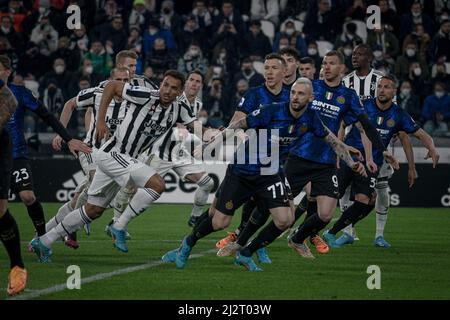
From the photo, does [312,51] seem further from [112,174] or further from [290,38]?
[112,174]

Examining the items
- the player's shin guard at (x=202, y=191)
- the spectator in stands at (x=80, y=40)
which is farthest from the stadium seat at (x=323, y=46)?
the player's shin guard at (x=202, y=191)

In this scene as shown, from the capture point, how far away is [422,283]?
994 cm

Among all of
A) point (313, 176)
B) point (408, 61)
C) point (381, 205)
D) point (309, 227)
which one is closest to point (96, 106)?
point (313, 176)

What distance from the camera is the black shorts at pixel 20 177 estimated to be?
477 inches

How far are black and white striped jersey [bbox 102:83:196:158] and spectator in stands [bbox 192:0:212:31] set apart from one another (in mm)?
12715

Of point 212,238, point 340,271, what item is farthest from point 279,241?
point 340,271

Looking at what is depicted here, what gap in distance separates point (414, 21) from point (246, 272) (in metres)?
15.0

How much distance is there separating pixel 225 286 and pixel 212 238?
5503mm

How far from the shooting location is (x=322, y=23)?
24.0 meters

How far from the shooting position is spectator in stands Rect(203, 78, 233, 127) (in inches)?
879

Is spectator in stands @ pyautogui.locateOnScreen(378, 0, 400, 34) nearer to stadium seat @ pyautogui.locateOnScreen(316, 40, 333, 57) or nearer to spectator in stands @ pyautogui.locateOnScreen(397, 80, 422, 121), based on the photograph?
stadium seat @ pyautogui.locateOnScreen(316, 40, 333, 57)

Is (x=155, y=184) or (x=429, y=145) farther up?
(x=429, y=145)

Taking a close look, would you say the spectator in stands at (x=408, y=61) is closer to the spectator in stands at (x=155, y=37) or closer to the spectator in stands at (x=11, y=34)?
the spectator in stands at (x=155, y=37)

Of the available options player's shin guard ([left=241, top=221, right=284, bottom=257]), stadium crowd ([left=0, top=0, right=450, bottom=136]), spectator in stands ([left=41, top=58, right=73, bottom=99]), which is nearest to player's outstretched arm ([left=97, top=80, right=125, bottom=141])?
player's shin guard ([left=241, top=221, right=284, bottom=257])
